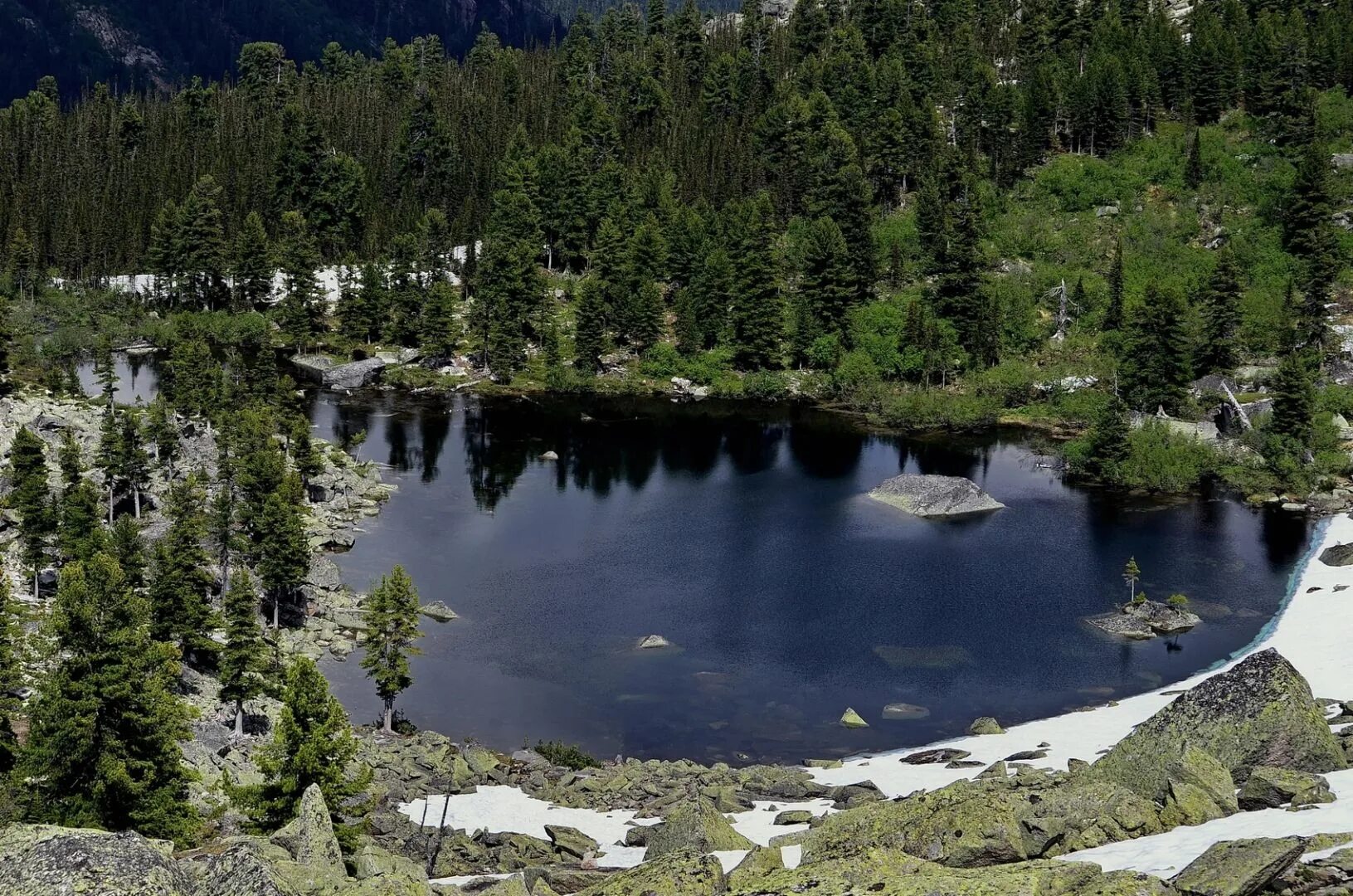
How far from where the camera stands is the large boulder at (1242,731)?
3036cm

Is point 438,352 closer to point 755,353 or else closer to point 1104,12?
point 755,353

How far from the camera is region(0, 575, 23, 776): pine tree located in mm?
37156

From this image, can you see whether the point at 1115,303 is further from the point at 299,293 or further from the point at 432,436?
the point at 299,293

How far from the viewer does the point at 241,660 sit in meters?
47.8

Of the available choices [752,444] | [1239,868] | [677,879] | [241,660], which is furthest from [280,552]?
[752,444]

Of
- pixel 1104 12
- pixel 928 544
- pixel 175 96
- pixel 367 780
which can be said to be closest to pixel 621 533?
pixel 928 544

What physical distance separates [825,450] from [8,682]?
67.8 meters

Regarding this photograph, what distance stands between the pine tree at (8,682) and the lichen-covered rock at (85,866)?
1785 cm

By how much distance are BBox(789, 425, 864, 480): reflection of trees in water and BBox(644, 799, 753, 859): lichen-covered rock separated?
59455mm

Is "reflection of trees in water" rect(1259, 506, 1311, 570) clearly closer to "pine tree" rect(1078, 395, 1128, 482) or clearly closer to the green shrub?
"pine tree" rect(1078, 395, 1128, 482)

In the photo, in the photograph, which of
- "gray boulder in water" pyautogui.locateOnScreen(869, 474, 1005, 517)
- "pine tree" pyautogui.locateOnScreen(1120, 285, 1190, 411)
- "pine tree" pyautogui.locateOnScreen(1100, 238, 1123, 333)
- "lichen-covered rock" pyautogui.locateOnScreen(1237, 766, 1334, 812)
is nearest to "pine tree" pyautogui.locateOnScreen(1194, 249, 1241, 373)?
"pine tree" pyautogui.locateOnScreen(1120, 285, 1190, 411)

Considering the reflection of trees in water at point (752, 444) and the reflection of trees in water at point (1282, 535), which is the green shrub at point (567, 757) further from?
the reflection of trees in water at point (752, 444)

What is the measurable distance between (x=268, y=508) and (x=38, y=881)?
4280 cm

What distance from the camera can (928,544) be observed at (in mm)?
75000
